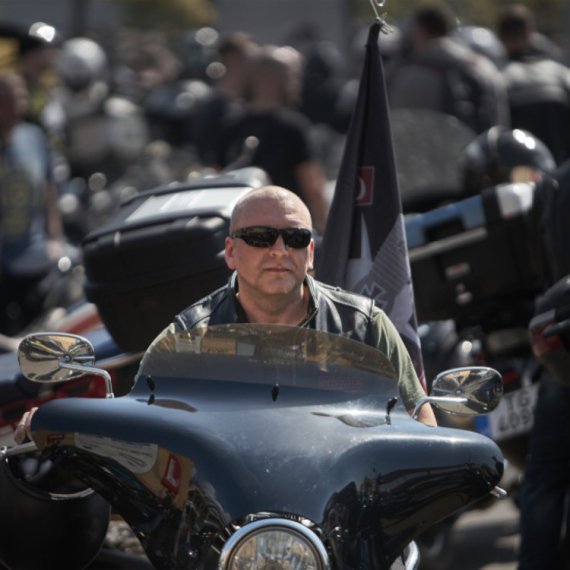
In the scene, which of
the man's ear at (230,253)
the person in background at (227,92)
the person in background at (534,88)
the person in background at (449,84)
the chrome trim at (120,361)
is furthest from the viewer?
the person in background at (227,92)

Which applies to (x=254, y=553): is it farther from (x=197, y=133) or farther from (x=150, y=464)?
(x=197, y=133)

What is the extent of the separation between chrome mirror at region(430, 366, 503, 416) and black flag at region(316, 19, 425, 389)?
103cm

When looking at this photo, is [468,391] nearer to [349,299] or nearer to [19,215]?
[349,299]

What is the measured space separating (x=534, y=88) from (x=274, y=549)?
665 cm

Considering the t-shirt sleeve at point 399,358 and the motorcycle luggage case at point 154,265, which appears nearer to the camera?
the t-shirt sleeve at point 399,358

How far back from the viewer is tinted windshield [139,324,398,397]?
242cm

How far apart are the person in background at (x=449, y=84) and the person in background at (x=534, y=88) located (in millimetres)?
180

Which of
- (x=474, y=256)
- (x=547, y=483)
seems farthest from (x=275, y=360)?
(x=474, y=256)

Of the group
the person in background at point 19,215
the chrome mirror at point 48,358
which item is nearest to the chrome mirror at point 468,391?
the chrome mirror at point 48,358

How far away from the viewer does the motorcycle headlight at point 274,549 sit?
2.03 m

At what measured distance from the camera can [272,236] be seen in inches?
113

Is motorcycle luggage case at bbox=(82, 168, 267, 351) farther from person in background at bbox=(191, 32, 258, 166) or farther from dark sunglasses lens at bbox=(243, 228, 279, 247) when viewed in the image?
person in background at bbox=(191, 32, 258, 166)

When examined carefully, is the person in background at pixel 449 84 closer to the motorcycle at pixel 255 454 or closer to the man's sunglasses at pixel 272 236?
the man's sunglasses at pixel 272 236

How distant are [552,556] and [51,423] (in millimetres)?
2301
